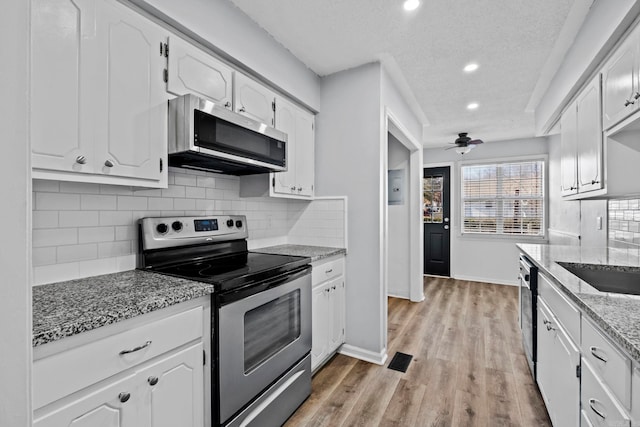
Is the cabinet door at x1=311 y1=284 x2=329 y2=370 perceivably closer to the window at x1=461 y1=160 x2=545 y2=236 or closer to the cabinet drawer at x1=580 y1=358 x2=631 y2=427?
the cabinet drawer at x1=580 y1=358 x2=631 y2=427

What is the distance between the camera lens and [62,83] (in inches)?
45.4

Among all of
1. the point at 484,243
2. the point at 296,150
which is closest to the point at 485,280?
the point at 484,243

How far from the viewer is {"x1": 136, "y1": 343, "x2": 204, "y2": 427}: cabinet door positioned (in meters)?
1.10

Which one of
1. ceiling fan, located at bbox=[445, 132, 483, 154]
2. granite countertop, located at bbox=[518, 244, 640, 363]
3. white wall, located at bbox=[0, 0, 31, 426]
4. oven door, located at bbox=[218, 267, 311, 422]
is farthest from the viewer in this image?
ceiling fan, located at bbox=[445, 132, 483, 154]

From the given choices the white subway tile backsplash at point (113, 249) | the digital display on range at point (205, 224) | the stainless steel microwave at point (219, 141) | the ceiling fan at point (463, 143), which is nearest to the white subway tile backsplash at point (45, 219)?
the white subway tile backsplash at point (113, 249)

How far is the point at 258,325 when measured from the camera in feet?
5.18

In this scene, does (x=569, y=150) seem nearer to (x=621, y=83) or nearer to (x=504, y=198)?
(x=621, y=83)

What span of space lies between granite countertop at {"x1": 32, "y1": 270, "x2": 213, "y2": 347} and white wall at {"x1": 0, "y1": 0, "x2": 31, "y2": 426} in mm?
336

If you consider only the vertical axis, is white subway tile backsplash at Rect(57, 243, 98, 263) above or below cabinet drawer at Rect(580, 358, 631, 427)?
above

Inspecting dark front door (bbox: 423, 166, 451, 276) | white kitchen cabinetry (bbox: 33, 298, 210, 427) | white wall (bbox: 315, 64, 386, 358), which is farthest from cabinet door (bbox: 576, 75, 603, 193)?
dark front door (bbox: 423, 166, 451, 276)

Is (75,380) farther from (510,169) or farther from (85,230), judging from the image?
(510,169)

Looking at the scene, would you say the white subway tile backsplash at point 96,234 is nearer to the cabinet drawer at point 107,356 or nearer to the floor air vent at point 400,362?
the cabinet drawer at point 107,356

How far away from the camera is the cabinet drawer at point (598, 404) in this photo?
0.88 m

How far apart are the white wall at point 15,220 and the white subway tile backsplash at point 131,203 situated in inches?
44.7
